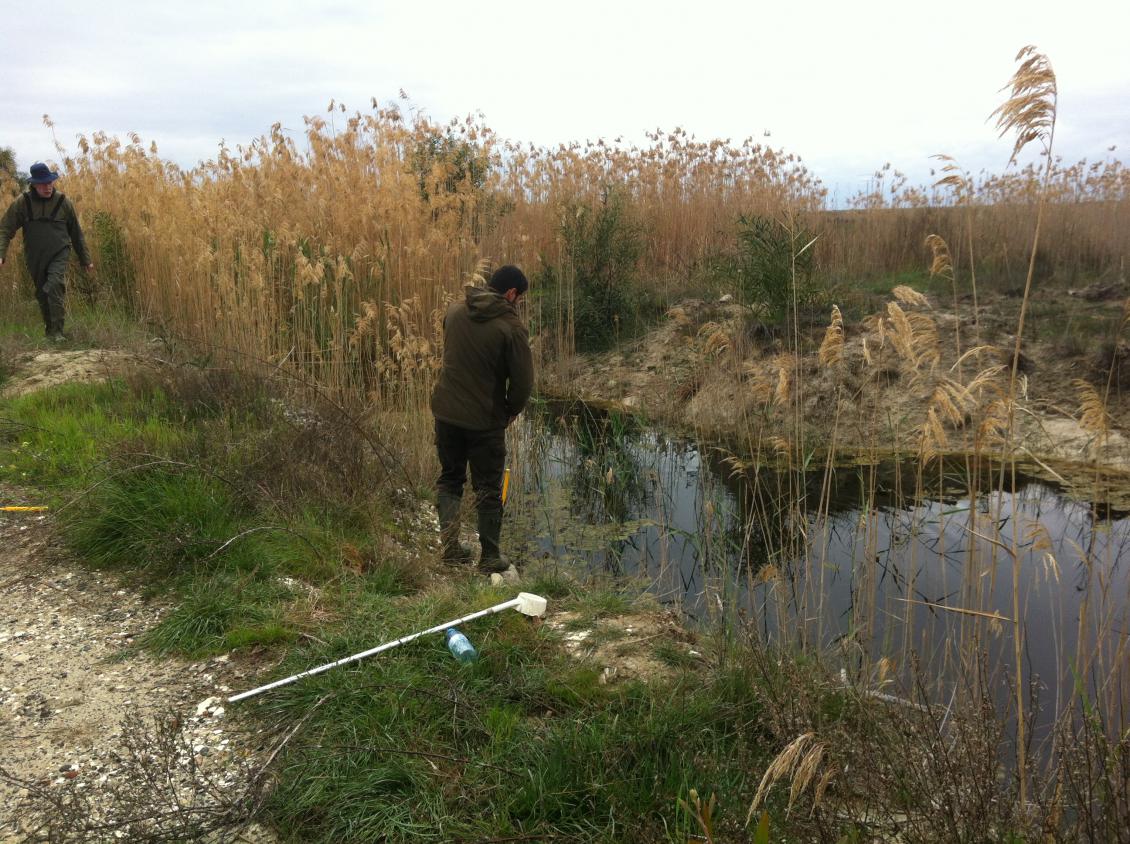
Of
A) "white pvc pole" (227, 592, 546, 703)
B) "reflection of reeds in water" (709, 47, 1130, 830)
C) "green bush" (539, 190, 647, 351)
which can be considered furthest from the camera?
"green bush" (539, 190, 647, 351)

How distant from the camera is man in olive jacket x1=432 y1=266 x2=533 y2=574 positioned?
17.0ft

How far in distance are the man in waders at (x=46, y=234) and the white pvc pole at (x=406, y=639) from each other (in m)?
6.76

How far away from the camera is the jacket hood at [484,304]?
5.11m

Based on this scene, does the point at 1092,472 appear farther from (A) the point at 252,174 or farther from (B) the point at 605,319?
(A) the point at 252,174

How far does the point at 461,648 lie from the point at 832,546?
138 inches

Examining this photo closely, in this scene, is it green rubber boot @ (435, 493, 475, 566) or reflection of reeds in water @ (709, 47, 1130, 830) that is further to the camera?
green rubber boot @ (435, 493, 475, 566)

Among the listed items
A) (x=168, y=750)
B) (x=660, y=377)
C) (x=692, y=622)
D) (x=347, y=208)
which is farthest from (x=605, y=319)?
(x=168, y=750)

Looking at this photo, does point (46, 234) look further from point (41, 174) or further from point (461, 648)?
point (461, 648)

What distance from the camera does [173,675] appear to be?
360 cm

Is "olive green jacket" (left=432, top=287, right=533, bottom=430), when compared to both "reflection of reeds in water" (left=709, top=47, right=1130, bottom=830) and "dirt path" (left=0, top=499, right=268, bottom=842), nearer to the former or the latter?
"reflection of reeds in water" (left=709, top=47, right=1130, bottom=830)

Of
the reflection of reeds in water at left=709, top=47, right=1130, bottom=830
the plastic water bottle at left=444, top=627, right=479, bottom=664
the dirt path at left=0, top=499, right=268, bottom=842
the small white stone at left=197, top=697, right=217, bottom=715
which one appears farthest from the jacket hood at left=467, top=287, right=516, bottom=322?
the small white stone at left=197, top=697, right=217, bottom=715

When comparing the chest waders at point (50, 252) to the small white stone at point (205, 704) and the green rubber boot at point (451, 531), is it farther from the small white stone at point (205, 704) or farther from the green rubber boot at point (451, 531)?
the small white stone at point (205, 704)

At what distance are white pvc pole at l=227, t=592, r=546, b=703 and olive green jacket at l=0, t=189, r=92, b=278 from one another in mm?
7143

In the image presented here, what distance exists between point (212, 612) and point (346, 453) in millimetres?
1906
